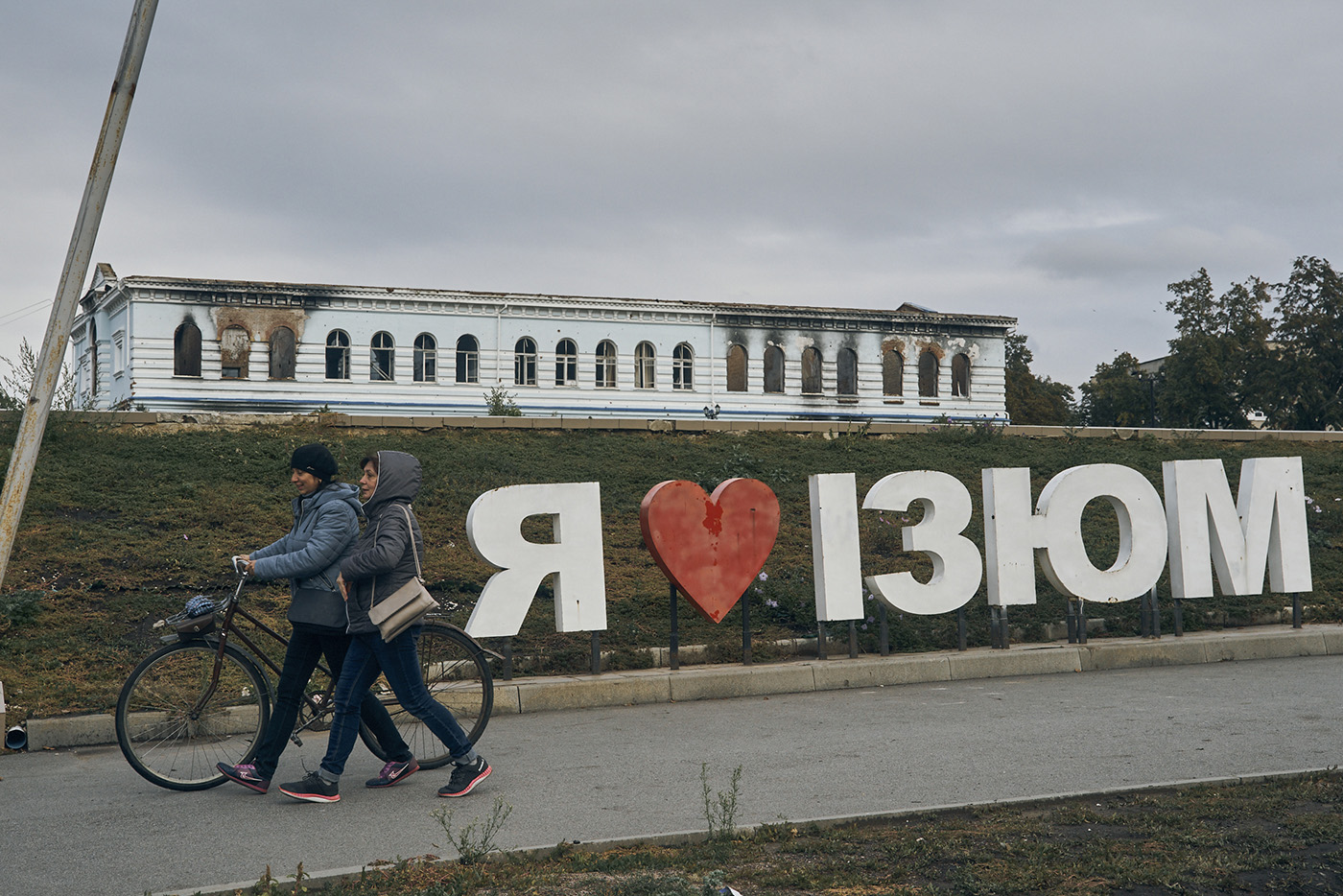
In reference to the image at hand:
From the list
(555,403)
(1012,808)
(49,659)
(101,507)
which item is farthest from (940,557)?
(555,403)

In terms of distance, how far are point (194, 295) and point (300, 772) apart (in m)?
34.9

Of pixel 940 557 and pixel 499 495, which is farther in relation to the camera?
pixel 940 557

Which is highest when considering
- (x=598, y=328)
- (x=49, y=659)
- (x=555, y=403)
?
(x=598, y=328)

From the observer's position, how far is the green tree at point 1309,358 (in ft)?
141

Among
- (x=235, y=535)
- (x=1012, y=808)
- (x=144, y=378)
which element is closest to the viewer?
(x=1012, y=808)

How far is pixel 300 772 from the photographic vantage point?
A: 7.58 metres

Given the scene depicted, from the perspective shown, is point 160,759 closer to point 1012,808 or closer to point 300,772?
point 300,772

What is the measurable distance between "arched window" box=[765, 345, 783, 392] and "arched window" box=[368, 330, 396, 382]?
14500 millimetres

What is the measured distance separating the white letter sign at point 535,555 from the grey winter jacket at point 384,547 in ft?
10.4

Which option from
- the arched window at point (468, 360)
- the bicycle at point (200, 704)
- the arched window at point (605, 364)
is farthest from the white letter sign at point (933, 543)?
the arched window at point (605, 364)

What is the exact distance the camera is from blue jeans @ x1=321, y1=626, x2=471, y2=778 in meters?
6.79

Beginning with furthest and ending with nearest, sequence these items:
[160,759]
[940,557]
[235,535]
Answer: [235,535]
[940,557]
[160,759]

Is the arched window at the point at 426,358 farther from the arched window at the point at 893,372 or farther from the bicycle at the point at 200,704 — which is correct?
the bicycle at the point at 200,704

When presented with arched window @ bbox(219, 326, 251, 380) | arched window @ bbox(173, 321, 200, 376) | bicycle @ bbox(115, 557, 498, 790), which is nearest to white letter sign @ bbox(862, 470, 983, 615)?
bicycle @ bbox(115, 557, 498, 790)
